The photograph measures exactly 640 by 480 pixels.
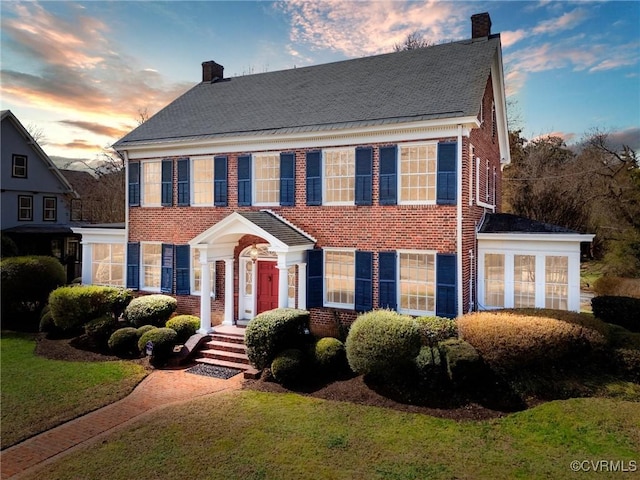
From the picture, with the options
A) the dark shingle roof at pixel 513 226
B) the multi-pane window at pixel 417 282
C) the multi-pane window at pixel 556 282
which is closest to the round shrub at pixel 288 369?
the multi-pane window at pixel 417 282

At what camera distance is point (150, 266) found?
54.7 ft

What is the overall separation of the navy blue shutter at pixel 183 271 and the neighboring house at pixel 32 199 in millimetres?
13974

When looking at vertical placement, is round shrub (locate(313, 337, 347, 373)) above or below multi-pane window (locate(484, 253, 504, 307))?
below

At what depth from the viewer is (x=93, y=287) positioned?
50.6 feet

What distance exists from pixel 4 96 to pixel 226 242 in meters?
10.3

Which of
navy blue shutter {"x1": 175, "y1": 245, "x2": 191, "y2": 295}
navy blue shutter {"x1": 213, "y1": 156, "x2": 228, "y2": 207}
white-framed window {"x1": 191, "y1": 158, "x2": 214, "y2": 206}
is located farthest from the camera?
navy blue shutter {"x1": 175, "y1": 245, "x2": 191, "y2": 295}

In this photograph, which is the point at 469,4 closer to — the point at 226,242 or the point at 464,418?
the point at 226,242

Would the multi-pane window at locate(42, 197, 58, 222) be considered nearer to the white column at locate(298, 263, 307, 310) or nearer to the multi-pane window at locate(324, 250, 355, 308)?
the white column at locate(298, 263, 307, 310)

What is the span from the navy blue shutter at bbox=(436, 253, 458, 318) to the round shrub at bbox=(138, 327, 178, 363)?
794 cm

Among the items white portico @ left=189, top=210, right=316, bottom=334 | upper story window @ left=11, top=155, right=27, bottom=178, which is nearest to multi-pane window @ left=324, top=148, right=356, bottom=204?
white portico @ left=189, top=210, right=316, bottom=334

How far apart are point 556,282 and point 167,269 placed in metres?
13.2

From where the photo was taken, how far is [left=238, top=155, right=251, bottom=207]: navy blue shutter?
14.7 m

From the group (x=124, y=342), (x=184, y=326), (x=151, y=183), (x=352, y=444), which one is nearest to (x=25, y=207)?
(x=151, y=183)

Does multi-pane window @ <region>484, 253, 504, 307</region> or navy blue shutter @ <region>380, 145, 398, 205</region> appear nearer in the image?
navy blue shutter @ <region>380, 145, 398, 205</region>
